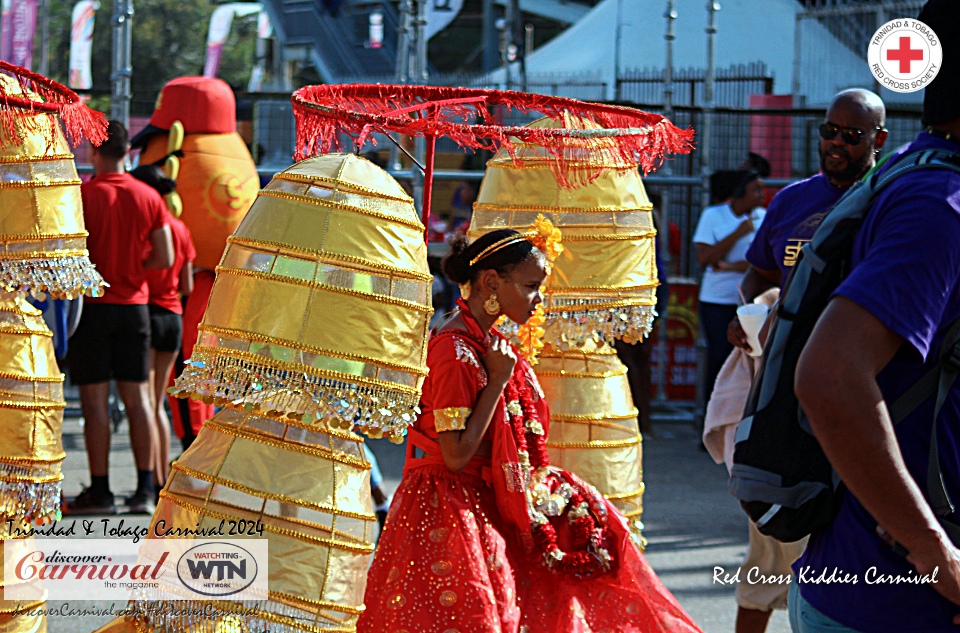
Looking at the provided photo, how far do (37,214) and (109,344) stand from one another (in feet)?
8.76

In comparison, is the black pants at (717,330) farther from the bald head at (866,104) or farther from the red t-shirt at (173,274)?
the bald head at (866,104)

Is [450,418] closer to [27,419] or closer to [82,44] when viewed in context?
[27,419]

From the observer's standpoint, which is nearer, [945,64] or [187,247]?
[945,64]

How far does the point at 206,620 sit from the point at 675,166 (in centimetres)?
831

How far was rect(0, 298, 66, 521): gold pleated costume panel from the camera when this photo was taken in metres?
3.35

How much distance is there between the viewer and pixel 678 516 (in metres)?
6.29

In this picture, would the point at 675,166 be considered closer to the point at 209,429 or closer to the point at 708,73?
the point at 708,73

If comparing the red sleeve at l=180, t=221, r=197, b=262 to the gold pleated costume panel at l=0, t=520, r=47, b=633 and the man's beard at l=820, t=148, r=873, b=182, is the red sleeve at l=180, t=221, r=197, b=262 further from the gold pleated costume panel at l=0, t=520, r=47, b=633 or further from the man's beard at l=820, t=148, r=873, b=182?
the man's beard at l=820, t=148, r=873, b=182

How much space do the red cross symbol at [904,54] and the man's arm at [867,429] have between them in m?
3.91

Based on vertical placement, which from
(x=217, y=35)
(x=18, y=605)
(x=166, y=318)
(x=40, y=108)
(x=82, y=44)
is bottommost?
(x=18, y=605)

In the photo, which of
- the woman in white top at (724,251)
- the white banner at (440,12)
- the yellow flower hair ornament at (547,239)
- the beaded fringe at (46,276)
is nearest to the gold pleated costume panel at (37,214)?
the beaded fringe at (46,276)

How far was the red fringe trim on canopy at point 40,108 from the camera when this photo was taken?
3.19m

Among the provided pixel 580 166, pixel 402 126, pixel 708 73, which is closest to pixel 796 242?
pixel 580 166

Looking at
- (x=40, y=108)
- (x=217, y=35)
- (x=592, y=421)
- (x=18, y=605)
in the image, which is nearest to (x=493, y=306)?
(x=592, y=421)
